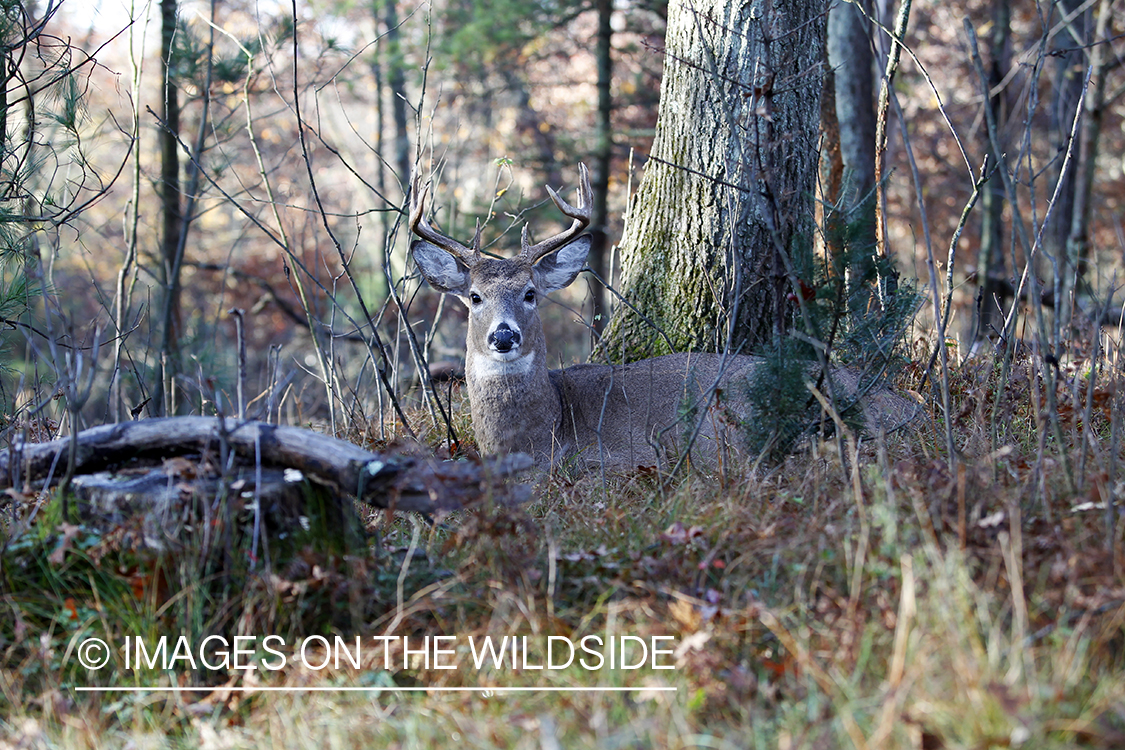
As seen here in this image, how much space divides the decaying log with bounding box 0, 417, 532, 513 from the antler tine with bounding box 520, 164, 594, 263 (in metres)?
2.12

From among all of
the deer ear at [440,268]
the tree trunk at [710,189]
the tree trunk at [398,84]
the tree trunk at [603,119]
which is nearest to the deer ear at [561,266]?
the tree trunk at [710,189]

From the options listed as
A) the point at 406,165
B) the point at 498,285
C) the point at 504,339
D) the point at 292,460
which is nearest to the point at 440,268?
the point at 498,285

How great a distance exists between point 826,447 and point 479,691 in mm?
1759

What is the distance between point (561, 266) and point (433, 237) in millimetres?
886

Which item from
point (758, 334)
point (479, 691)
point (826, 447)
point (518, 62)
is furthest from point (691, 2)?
point (518, 62)

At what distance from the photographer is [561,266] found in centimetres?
611

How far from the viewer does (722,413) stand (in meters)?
4.57

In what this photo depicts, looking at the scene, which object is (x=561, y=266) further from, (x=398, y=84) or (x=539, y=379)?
(x=398, y=84)

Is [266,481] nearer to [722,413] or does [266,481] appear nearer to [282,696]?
[282,696]

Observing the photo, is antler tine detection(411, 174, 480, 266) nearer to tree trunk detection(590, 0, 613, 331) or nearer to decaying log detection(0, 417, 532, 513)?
decaying log detection(0, 417, 532, 513)

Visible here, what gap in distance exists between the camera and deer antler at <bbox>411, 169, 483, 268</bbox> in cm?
534

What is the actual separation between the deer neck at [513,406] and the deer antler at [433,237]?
23.0 inches

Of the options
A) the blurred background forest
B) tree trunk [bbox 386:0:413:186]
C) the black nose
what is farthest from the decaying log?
tree trunk [bbox 386:0:413:186]

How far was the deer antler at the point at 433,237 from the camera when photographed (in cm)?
534
